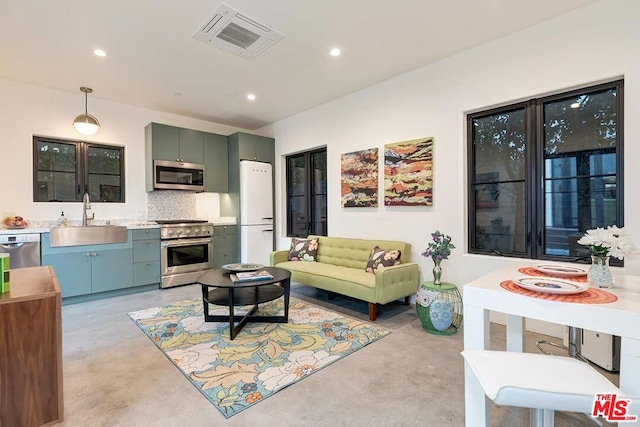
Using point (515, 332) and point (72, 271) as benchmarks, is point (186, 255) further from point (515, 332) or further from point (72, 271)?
point (515, 332)

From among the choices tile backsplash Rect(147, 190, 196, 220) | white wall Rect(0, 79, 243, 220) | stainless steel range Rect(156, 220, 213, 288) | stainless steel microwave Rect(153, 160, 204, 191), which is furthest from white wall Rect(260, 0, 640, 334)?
white wall Rect(0, 79, 243, 220)

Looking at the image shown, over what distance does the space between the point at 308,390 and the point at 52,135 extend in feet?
15.5

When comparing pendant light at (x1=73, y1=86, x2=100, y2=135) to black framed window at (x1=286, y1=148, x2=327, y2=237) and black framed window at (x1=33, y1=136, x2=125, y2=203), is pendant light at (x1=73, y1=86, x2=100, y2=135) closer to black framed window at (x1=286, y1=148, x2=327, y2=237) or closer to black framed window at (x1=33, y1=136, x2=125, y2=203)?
black framed window at (x1=33, y1=136, x2=125, y2=203)

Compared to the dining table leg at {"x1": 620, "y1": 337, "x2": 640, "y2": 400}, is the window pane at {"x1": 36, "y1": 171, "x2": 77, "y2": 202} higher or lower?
higher

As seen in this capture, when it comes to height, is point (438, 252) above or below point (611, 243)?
below

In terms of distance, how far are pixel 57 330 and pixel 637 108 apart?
4147 mm

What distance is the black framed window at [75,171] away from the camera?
13.8ft

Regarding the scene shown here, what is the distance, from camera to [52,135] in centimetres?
421

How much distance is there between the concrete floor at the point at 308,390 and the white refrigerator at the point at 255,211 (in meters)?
2.60

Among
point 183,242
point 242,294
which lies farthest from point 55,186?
point 242,294

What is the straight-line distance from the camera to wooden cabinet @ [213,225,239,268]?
17.1 ft

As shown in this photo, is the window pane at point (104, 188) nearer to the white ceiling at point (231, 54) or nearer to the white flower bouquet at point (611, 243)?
the white ceiling at point (231, 54)

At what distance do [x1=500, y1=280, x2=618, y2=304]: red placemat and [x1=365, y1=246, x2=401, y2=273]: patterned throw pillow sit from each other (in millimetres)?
1998

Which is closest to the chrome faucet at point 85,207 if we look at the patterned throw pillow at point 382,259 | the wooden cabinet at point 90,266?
the wooden cabinet at point 90,266
